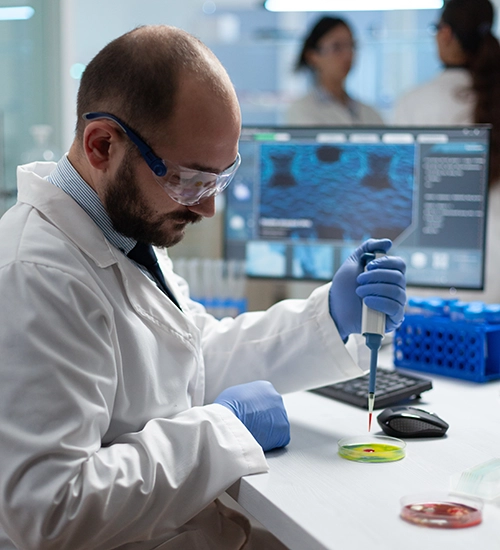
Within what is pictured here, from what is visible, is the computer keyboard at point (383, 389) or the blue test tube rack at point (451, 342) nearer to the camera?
the computer keyboard at point (383, 389)

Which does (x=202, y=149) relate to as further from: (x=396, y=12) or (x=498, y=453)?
(x=396, y=12)

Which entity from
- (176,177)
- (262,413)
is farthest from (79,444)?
(176,177)

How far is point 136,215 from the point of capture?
3.40ft

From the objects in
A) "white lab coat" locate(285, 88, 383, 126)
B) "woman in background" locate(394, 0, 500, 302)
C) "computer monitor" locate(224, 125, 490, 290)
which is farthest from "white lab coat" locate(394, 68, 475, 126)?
"computer monitor" locate(224, 125, 490, 290)

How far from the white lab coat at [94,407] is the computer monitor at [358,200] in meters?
0.68

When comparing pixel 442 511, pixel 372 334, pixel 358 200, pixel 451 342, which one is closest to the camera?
pixel 442 511

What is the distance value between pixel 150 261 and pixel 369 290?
0.38 meters

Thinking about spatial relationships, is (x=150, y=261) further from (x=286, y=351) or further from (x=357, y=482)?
(x=357, y=482)

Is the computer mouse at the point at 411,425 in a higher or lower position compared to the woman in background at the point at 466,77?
lower

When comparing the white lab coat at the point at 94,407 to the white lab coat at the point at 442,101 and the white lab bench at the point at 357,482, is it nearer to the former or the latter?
the white lab bench at the point at 357,482

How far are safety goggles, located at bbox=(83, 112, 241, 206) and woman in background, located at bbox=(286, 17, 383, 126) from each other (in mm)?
1483

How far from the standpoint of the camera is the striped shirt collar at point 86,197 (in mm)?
1043

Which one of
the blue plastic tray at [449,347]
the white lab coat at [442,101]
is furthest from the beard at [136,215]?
the white lab coat at [442,101]

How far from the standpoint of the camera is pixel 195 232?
199 centimetres
